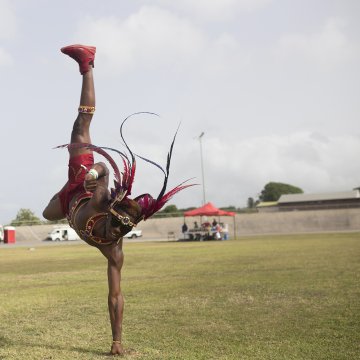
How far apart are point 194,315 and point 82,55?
4579 millimetres

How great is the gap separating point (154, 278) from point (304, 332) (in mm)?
7902

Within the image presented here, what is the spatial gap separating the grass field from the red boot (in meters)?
3.69

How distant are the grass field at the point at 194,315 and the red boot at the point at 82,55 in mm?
3693

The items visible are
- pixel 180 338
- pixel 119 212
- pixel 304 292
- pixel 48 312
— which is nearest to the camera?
pixel 119 212

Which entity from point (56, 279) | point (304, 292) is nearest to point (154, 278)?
point (56, 279)

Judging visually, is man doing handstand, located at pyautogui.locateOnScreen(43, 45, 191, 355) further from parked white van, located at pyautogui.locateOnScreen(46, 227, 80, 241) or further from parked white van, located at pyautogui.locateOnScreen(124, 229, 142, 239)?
parked white van, located at pyautogui.locateOnScreen(46, 227, 80, 241)

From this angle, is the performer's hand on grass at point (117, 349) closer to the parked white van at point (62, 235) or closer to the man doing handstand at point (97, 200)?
the man doing handstand at point (97, 200)

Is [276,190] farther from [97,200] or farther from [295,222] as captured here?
[97,200]

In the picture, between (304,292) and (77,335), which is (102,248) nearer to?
(77,335)

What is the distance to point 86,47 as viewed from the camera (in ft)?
23.1

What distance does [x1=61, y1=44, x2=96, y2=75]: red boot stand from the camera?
698cm

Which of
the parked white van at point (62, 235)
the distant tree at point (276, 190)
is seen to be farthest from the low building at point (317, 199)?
the parked white van at point (62, 235)

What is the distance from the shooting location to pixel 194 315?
870 centimetres

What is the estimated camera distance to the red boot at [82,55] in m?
6.98
